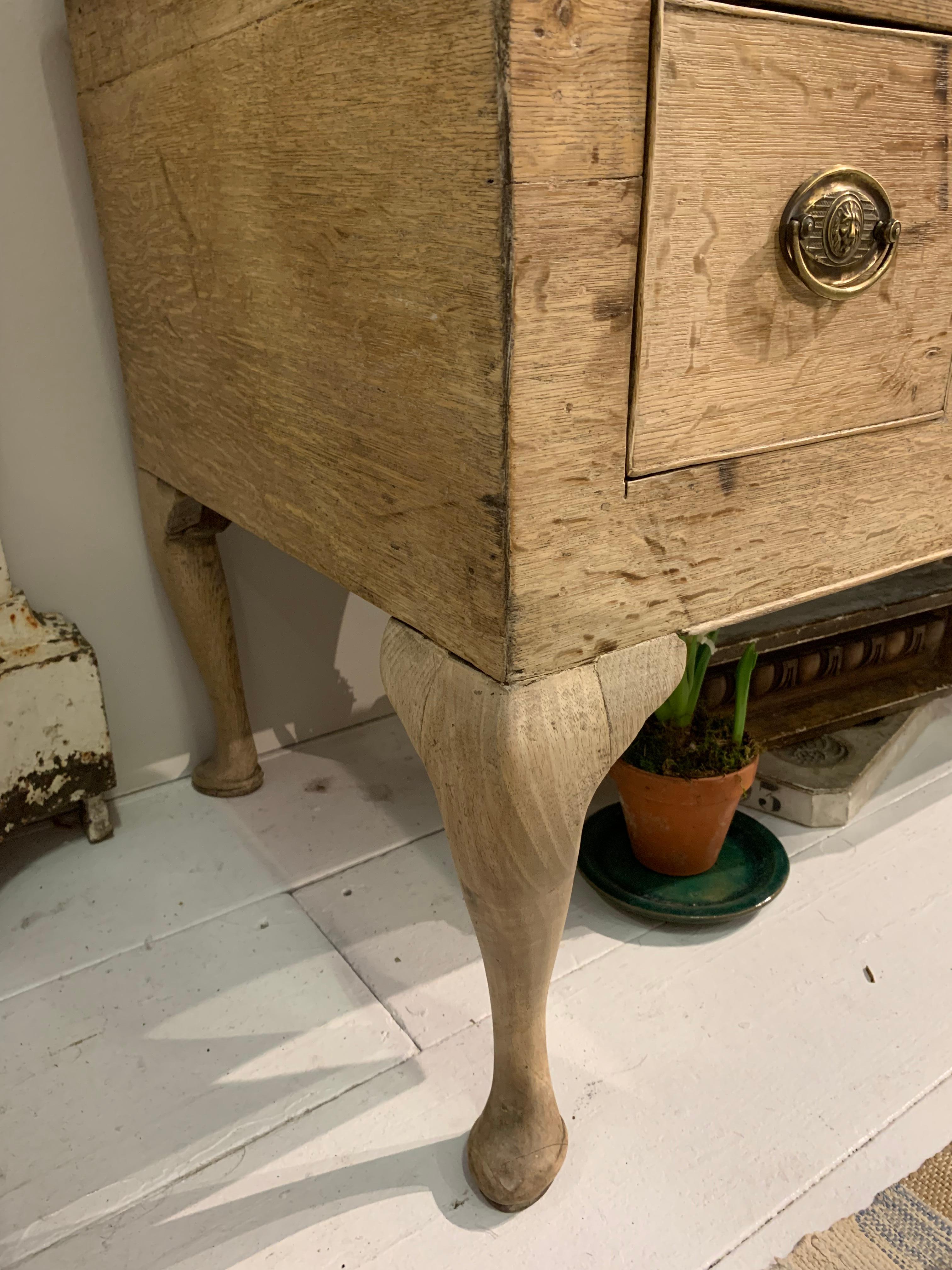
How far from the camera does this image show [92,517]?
113 cm

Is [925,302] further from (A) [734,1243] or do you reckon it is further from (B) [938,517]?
(A) [734,1243]

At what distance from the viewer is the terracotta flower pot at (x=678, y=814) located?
96cm

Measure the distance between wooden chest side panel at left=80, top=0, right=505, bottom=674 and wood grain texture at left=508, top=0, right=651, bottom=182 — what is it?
1cm

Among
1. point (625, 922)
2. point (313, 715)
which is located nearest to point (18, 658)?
point (313, 715)

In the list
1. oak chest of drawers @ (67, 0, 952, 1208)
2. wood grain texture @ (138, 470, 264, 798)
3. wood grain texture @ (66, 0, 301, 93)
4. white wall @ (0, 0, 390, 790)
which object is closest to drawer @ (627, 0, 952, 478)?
oak chest of drawers @ (67, 0, 952, 1208)

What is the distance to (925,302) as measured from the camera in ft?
2.06

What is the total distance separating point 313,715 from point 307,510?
67 centimetres

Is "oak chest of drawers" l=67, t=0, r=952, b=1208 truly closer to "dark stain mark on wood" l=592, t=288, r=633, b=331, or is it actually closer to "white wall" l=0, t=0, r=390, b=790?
"dark stain mark on wood" l=592, t=288, r=633, b=331

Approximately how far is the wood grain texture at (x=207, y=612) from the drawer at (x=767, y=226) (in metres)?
0.65

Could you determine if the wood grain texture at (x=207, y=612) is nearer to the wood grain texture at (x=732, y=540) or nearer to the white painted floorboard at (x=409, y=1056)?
the white painted floorboard at (x=409, y=1056)

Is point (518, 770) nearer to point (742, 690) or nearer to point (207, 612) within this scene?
point (742, 690)

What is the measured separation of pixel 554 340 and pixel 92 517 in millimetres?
804

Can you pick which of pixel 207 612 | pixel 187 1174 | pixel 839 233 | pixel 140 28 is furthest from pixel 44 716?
pixel 839 233

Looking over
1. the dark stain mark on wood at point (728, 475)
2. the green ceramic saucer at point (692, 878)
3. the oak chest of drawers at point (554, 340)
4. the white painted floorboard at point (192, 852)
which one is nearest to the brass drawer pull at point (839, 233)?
the oak chest of drawers at point (554, 340)
